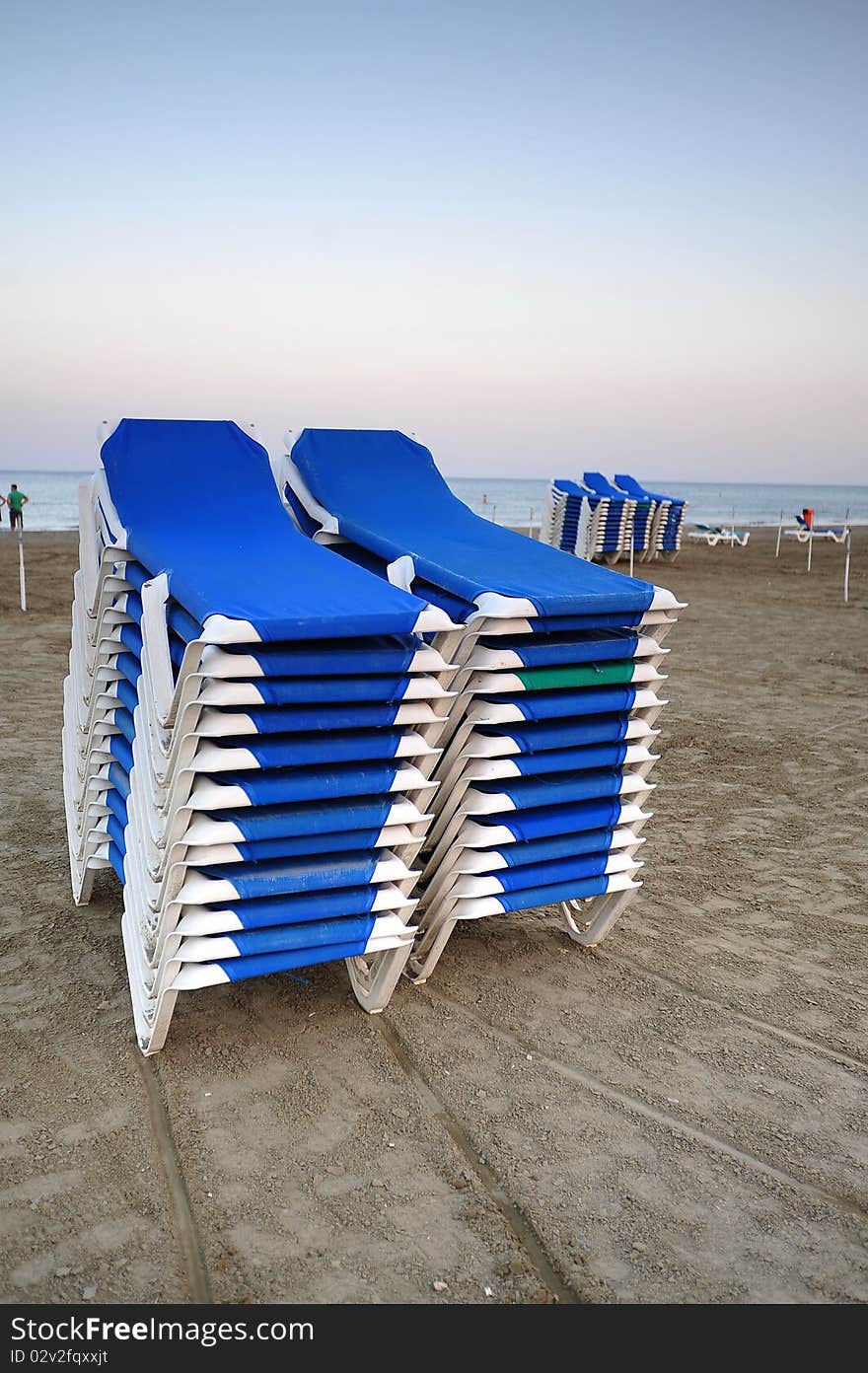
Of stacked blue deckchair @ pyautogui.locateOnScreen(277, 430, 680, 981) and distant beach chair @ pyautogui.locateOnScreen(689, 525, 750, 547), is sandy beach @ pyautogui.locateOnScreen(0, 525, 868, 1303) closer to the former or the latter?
stacked blue deckchair @ pyautogui.locateOnScreen(277, 430, 680, 981)

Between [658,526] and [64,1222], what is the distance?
2221cm

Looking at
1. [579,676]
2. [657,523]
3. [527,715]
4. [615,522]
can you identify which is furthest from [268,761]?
[657,523]

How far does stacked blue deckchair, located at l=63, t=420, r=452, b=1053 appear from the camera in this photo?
3367 millimetres

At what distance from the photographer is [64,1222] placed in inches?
115

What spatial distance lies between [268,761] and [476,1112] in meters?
1.34

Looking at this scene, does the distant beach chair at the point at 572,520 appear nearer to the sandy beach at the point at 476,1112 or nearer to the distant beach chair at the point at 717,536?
the distant beach chair at the point at 717,536

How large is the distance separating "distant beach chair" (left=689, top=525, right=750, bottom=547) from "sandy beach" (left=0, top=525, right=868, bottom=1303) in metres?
24.1

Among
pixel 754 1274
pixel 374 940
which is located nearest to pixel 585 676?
pixel 374 940

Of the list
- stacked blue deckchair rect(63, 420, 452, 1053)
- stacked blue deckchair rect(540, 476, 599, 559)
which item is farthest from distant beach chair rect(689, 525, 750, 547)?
stacked blue deckchair rect(63, 420, 452, 1053)

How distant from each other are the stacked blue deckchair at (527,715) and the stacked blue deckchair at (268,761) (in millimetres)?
231

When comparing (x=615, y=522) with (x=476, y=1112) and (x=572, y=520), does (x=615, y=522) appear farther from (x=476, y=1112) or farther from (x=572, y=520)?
(x=476, y=1112)

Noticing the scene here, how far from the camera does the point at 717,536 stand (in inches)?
1154

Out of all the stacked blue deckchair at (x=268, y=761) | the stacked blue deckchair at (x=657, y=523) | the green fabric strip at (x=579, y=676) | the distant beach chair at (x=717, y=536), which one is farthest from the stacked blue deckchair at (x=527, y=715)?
the distant beach chair at (x=717, y=536)
